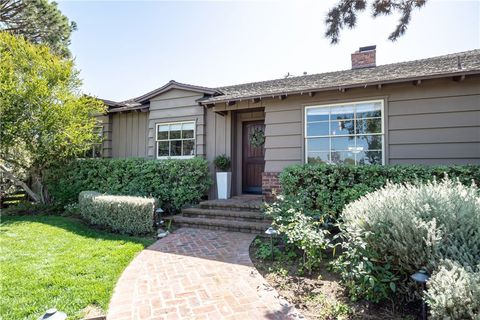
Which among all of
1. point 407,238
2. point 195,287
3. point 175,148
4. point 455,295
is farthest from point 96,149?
point 455,295

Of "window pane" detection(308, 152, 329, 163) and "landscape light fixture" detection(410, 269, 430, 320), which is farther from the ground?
"window pane" detection(308, 152, 329, 163)

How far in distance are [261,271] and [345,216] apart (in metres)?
1.48

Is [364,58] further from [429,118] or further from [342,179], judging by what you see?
[342,179]

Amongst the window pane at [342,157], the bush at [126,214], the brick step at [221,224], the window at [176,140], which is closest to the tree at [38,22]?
the window at [176,140]

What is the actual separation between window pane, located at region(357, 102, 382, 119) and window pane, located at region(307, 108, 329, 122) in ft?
2.54

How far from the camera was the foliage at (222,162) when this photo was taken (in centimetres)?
795

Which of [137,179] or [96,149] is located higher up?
[96,149]

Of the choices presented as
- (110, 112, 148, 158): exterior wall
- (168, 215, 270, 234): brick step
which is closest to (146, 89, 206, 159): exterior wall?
(110, 112, 148, 158): exterior wall

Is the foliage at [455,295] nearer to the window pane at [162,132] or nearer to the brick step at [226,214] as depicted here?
the brick step at [226,214]

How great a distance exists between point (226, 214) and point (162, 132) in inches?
166

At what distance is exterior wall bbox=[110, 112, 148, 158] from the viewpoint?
9711 millimetres

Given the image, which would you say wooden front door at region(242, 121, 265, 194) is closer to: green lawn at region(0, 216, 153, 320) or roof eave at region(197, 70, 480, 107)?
roof eave at region(197, 70, 480, 107)

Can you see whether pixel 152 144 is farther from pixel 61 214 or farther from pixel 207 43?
pixel 207 43

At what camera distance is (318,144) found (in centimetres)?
671
